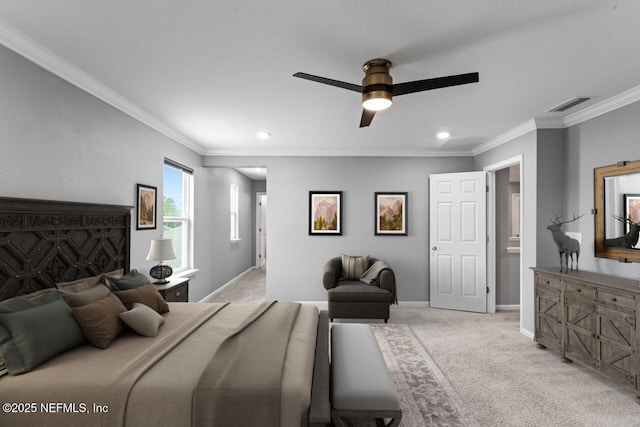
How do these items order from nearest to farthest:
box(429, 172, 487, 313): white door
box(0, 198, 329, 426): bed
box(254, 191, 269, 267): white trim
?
box(0, 198, 329, 426): bed → box(429, 172, 487, 313): white door → box(254, 191, 269, 267): white trim

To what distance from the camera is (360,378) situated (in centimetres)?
188

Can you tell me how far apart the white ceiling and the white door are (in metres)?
1.47

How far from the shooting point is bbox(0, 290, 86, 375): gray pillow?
1.69m

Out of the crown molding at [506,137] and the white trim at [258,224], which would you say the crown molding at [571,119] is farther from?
the white trim at [258,224]

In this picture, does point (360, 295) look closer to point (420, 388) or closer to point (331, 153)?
point (420, 388)

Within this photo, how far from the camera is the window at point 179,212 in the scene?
4543 mm

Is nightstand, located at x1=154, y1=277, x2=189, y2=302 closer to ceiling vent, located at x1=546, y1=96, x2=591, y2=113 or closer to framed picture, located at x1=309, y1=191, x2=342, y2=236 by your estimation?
framed picture, located at x1=309, y1=191, x2=342, y2=236

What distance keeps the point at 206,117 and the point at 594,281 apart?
4250 millimetres

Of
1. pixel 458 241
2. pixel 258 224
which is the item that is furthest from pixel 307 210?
pixel 258 224

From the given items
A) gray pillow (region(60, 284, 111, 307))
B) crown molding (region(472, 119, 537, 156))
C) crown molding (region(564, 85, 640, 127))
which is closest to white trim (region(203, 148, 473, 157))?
crown molding (region(472, 119, 537, 156))

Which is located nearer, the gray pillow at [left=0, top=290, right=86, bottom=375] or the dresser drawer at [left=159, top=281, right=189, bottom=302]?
the gray pillow at [left=0, top=290, right=86, bottom=375]

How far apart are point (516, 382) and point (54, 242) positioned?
399 cm

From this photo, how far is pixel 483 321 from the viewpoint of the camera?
4527 millimetres

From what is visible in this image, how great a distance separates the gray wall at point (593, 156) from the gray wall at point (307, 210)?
1.94 m
